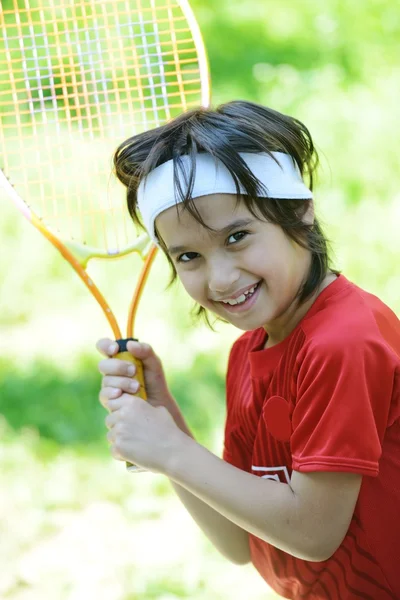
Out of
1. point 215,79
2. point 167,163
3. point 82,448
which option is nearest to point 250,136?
point 167,163

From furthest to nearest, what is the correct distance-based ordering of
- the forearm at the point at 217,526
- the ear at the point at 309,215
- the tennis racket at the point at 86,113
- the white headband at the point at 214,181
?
the tennis racket at the point at 86,113
the forearm at the point at 217,526
the ear at the point at 309,215
the white headband at the point at 214,181

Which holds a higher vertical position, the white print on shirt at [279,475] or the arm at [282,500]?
the arm at [282,500]

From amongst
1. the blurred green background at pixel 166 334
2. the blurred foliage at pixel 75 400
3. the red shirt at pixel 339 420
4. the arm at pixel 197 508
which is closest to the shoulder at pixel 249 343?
the red shirt at pixel 339 420

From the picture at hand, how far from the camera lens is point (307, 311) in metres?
1.58

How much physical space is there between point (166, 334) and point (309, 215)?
1386 millimetres

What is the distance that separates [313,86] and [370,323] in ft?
7.35

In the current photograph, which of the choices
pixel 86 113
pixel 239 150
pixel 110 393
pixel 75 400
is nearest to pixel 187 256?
pixel 239 150

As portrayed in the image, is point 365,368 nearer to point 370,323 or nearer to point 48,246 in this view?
point 370,323

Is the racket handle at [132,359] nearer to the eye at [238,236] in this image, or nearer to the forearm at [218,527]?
the forearm at [218,527]

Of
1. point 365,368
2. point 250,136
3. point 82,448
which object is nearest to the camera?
point 365,368

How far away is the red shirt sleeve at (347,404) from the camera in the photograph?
4.56ft

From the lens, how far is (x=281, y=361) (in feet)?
5.21

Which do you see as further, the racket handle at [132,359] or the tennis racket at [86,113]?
the tennis racket at [86,113]

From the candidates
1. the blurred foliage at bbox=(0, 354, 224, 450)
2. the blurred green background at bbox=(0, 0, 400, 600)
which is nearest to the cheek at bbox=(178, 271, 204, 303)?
the blurred green background at bbox=(0, 0, 400, 600)
